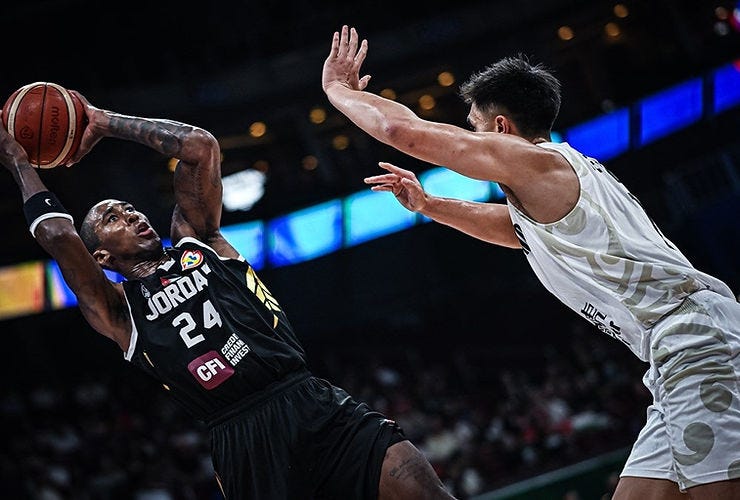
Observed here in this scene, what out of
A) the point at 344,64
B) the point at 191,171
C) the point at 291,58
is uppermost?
the point at 291,58

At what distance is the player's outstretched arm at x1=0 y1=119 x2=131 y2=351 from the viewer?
395 cm

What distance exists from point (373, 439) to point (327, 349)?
1455 cm

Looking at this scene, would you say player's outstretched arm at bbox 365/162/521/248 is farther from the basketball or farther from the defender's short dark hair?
the basketball

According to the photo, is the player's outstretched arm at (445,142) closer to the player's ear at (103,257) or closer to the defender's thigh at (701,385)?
the defender's thigh at (701,385)

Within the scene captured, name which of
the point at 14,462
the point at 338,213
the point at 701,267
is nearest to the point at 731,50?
the point at 701,267

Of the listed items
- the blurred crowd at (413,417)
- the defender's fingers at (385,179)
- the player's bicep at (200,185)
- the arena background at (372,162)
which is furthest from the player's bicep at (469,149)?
the arena background at (372,162)

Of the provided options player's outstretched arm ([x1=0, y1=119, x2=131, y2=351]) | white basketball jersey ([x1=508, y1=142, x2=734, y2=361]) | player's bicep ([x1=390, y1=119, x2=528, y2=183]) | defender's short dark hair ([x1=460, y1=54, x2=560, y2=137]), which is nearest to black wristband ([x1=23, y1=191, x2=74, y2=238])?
player's outstretched arm ([x1=0, y1=119, x2=131, y2=351])

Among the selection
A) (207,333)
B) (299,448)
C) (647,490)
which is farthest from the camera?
(207,333)

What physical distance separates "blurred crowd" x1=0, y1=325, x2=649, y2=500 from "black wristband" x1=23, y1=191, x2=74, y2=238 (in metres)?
8.48

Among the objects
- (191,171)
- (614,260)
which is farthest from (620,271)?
(191,171)

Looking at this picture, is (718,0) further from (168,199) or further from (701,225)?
(168,199)

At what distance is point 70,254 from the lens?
394 centimetres

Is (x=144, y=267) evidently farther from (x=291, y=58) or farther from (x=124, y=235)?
(x=291, y=58)

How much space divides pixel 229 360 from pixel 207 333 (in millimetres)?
173
